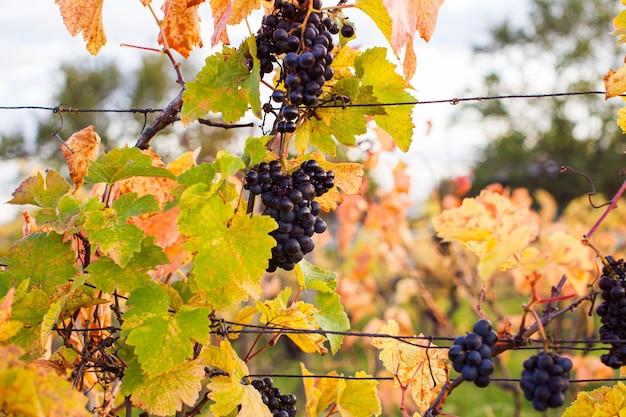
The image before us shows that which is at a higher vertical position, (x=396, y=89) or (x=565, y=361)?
(x=396, y=89)

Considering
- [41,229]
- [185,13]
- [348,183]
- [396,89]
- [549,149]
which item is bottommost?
[41,229]

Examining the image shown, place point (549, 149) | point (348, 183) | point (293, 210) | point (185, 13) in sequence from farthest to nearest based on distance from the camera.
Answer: point (549, 149) → point (185, 13) → point (348, 183) → point (293, 210)

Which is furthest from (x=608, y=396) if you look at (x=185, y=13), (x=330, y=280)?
(x=185, y=13)

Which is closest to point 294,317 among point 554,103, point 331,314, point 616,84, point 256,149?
point 331,314

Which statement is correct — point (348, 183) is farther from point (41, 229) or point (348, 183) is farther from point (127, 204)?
point (41, 229)

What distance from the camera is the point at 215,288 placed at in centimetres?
87

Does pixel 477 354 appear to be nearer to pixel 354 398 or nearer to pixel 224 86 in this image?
pixel 354 398

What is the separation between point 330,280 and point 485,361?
1.24 feet

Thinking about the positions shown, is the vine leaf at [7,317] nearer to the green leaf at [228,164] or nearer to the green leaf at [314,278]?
the green leaf at [228,164]

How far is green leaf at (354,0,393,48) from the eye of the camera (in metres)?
0.96

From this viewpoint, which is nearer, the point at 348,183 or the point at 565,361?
Result: the point at 565,361

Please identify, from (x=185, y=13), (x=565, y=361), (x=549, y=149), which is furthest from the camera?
(x=549, y=149)

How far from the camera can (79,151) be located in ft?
3.76

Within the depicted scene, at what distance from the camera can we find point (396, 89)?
3.28ft
